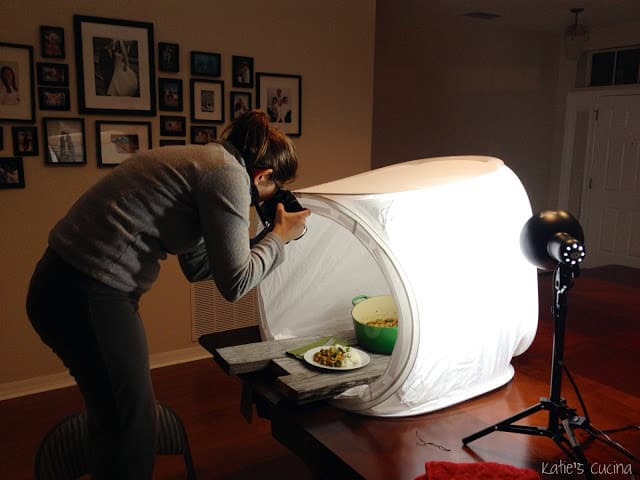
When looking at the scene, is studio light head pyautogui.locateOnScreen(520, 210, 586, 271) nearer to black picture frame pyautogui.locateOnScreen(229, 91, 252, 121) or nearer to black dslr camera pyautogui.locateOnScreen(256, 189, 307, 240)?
black dslr camera pyautogui.locateOnScreen(256, 189, 307, 240)

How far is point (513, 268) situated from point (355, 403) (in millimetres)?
557

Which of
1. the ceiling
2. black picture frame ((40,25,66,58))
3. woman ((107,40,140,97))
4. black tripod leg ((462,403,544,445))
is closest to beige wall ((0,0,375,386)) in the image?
black picture frame ((40,25,66,58))

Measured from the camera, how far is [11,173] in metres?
2.73

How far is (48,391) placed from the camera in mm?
2926

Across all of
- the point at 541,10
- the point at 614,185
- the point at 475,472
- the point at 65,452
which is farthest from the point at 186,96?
the point at 614,185

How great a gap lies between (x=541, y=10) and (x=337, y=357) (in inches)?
177

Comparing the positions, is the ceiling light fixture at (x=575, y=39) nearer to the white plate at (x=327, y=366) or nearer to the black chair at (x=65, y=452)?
the white plate at (x=327, y=366)

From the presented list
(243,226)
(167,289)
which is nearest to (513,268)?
(243,226)

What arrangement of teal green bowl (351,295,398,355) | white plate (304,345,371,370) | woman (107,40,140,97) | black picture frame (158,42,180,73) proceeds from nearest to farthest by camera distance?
white plate (304,345,371,370) < teal green bowl (351,295,398,355) < woman (107,40,140,97) < black picture frame (158,42,180,73)

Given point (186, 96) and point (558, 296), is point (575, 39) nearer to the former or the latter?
point (186, 96)

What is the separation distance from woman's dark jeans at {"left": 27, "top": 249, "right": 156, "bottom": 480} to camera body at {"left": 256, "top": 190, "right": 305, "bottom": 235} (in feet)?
1.26

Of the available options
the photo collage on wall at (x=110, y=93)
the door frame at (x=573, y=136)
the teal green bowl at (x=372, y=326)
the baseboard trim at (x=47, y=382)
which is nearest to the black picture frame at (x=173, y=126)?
the photo collage on wall at (x=110, y=93)

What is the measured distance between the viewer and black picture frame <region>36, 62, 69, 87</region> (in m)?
2.72

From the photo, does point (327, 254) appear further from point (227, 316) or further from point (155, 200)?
point (227, 316)
